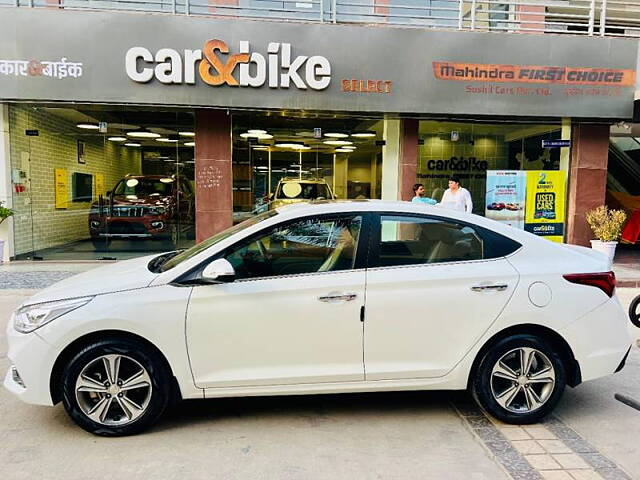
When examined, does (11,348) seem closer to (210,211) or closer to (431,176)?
(210,211)

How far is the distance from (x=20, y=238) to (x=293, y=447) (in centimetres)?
1065

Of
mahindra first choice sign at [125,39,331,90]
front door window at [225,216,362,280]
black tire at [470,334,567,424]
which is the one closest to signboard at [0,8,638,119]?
mahindra first choice sign at [125,39,331,90]

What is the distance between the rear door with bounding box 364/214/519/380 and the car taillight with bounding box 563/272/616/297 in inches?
17.8

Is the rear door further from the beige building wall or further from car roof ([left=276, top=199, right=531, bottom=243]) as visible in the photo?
the beige building wall

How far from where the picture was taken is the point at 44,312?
369cm


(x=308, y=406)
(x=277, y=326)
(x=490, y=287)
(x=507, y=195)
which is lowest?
(x=308, y=406)

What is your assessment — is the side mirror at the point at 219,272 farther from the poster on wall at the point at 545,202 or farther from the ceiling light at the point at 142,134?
the poster on wall at the point at 545,202

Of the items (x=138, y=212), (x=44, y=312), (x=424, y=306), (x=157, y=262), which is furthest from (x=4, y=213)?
(x=424, y=306)

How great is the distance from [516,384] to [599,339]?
712 mm

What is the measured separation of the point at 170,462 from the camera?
3408mm

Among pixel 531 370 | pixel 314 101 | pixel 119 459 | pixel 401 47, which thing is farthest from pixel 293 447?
pixel 401 47

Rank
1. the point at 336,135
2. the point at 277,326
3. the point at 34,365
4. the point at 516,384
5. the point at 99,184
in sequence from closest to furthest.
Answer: the point at 34,365 → the point at 277,326 → the point at 516,384 → the point at 99,184 → the point at 336,135

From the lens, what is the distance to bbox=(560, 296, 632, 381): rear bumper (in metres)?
3.98

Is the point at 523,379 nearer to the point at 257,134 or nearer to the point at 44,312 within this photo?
the point at 44,312
